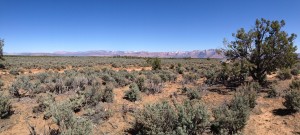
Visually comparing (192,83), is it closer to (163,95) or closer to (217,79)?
(217,79)

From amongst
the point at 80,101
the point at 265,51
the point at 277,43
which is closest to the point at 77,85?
the point at 80,101

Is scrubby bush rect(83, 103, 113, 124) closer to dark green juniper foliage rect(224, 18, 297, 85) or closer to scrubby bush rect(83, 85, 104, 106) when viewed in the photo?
scrubby bush rect(83, 85, 104, 106)

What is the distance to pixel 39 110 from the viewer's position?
29.4 feet

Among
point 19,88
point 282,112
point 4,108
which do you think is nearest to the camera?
point 4,108

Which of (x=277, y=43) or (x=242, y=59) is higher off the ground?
(x=277, y=43)

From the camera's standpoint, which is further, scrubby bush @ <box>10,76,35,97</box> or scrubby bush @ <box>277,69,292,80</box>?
scrubby bush @ <box>277,69,292,80</box>

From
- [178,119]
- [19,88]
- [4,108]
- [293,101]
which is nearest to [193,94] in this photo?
[293,101]

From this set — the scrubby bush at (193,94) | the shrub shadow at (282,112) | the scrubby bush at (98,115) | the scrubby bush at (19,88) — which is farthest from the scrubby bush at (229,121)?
the scrubby bush at (19,88)

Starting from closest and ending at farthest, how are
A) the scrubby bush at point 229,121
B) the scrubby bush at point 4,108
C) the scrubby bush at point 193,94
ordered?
the scrubby bush at point 229,121 < the scrubby bush at point 4,108 < the scrubby bush at point 193,94

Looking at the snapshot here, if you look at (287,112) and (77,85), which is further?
(77,85)

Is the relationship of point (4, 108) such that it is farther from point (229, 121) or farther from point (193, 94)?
point (193, 94)

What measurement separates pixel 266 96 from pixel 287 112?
2.84m

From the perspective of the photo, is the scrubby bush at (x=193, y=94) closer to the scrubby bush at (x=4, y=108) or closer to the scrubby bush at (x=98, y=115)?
the scrubby bush at (x=98, y=115)

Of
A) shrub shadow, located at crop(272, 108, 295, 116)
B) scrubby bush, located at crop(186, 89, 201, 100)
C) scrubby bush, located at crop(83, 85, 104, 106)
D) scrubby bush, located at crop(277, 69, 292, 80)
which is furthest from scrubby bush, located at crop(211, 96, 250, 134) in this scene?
scrubby bush, located at crop(277, 69, 292, 80)
